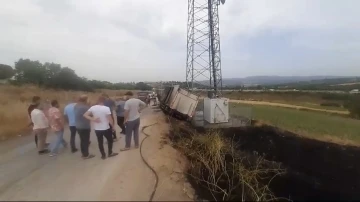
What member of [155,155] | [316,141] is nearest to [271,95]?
[316,141]

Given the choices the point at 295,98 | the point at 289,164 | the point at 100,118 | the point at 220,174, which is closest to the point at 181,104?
the point at 289,164

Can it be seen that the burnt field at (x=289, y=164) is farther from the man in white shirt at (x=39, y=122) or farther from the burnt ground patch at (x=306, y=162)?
the man in white shirt at (x=39, y=122)

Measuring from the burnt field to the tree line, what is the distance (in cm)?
1390

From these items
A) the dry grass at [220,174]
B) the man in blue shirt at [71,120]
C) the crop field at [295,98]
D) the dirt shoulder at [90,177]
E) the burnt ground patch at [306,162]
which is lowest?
the crop field at [295,98]

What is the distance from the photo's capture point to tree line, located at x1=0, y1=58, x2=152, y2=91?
1062 inches

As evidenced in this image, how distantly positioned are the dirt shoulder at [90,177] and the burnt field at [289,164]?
1015 millimetres

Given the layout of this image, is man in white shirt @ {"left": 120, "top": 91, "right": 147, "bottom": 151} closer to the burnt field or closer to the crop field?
the burnt field

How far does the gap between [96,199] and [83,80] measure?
22.0 meters

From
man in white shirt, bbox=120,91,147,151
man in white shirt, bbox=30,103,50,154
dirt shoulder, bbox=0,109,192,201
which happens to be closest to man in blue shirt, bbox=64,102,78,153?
dirt shoulder, bbox=0,109,192,201

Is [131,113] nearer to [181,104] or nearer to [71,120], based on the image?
[71,120]

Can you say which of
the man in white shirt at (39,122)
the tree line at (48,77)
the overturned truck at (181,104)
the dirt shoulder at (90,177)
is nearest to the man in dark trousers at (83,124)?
the dirt shoulder at (90,177)

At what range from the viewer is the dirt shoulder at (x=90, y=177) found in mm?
5598

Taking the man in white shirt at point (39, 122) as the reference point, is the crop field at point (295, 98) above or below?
below

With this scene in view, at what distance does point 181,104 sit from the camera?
62.3 feet
